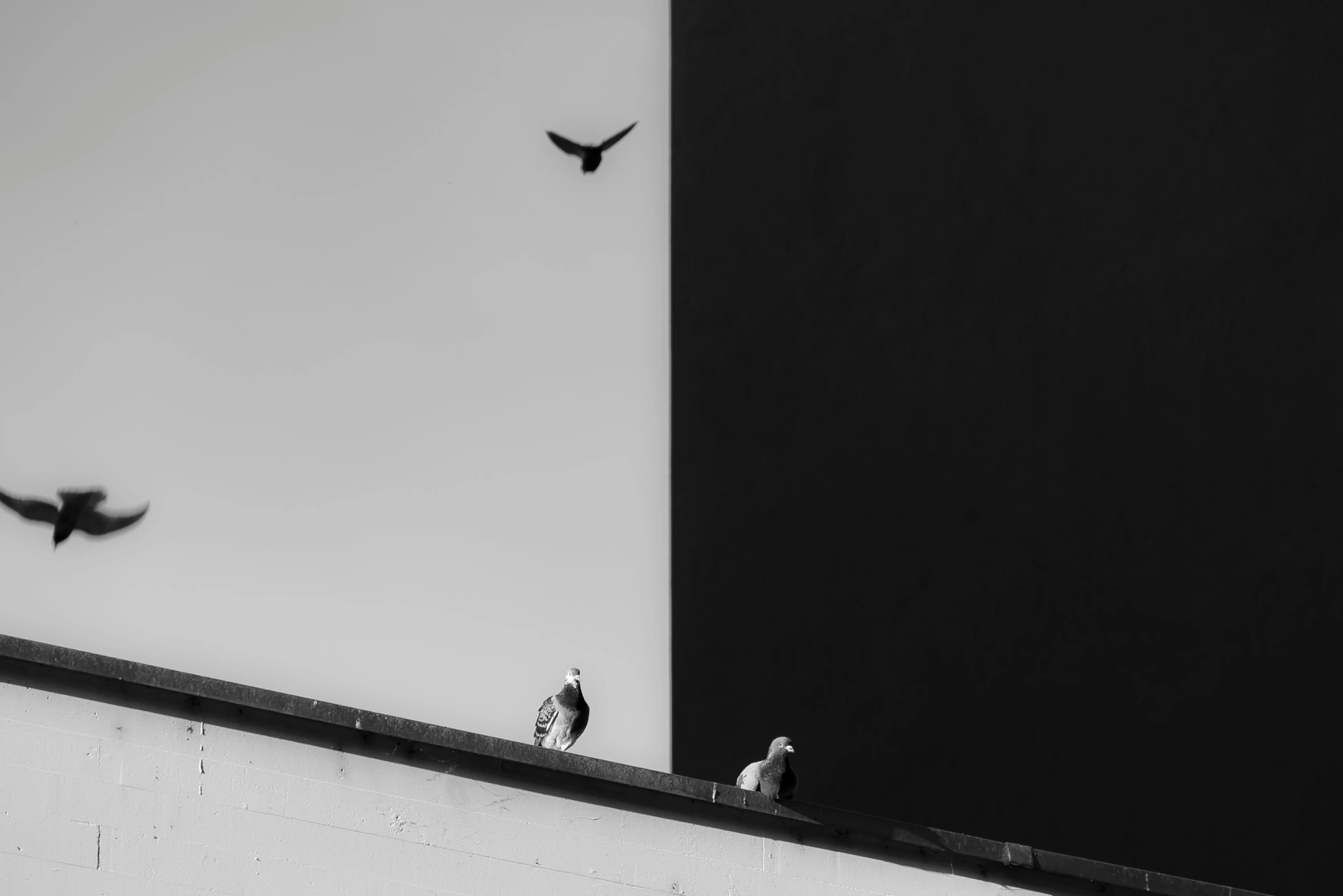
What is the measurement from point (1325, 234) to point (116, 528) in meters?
9.11

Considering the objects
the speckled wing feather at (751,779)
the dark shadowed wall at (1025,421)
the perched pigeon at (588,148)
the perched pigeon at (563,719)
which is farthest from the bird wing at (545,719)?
the perched pigeon at (588,148)

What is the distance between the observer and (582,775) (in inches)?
271

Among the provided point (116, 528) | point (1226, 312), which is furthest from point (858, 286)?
point (116, 528)

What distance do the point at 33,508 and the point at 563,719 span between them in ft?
19.9

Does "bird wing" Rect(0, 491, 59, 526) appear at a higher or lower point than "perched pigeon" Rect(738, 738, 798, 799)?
higher

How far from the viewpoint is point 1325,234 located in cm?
1157

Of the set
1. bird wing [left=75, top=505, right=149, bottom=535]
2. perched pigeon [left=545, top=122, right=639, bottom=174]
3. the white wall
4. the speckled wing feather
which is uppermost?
perched pigeon [left=545, top=122, right=639, bottom=174]

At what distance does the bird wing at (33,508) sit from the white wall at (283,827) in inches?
305

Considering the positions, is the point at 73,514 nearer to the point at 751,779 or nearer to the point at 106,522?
the point at 106,522

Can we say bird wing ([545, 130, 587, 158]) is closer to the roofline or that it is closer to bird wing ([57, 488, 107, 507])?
bird wing ([57, 488, 107, 507])

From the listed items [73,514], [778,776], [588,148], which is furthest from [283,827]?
[588,148]

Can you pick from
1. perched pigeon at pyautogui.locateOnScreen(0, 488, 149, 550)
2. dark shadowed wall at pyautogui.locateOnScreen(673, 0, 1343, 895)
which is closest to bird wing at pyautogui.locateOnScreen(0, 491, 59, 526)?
perched pigeon at pyautogui.locateOnScreen(0, 488, 149, 550)

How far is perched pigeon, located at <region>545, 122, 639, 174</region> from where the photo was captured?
1592 centimetres

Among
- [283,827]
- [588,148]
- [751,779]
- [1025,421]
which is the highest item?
[588,148]
